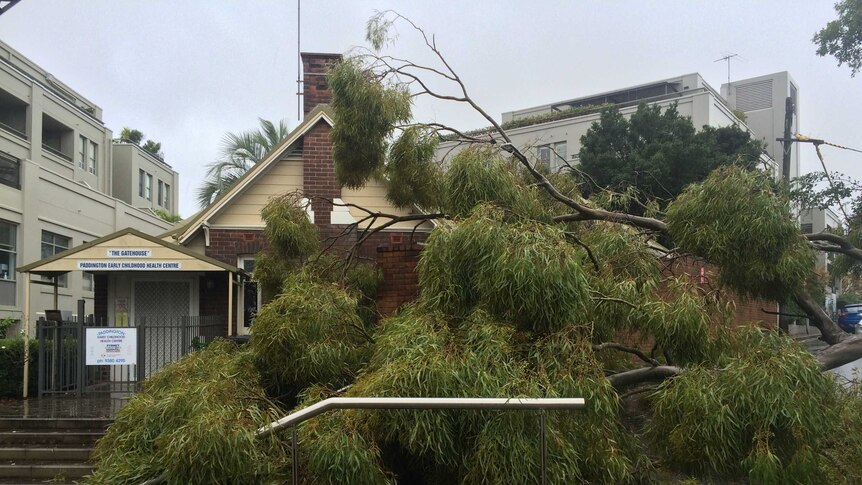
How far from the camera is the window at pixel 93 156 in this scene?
36469mm

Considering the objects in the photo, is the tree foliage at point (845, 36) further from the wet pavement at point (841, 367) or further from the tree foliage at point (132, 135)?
the tree foliage at point (132, 135)

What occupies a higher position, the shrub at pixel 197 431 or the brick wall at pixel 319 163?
the brick wall at pixel 319 163

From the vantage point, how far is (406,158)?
9.07m

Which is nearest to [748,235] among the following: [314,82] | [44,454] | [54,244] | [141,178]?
[44,454]

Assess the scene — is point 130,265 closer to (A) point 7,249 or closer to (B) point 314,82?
(B) point 314,82

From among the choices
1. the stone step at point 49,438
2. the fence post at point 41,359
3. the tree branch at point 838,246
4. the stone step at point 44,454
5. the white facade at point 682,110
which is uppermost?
the white facade at point 682,110

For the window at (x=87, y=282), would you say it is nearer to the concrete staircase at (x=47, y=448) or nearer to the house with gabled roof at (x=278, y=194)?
the house with gabled roof at (x=278, y=194)

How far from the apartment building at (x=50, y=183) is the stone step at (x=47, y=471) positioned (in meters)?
17.5

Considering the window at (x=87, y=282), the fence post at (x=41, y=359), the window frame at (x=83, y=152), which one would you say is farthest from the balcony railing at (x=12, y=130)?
the fence post at (x=41, y=359)

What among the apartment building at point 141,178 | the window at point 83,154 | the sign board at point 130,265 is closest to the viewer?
the sign board at point 130,265

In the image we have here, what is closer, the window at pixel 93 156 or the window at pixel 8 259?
the window at pixel 8 259

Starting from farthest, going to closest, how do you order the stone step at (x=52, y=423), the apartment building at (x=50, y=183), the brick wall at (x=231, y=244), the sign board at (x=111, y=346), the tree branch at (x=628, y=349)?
the apartment building at (x=50, y=183), the brick wall at (x=231, y=244), the sign board at (x=111, y=346), the stone step at (x=52, y=423), the tree branch at (x=628, y=349)

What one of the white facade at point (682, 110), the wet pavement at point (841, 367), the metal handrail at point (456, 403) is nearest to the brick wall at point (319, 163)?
the wet pavement at point (841, 367)

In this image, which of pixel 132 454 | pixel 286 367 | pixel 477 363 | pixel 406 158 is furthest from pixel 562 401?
pixel 406 158
